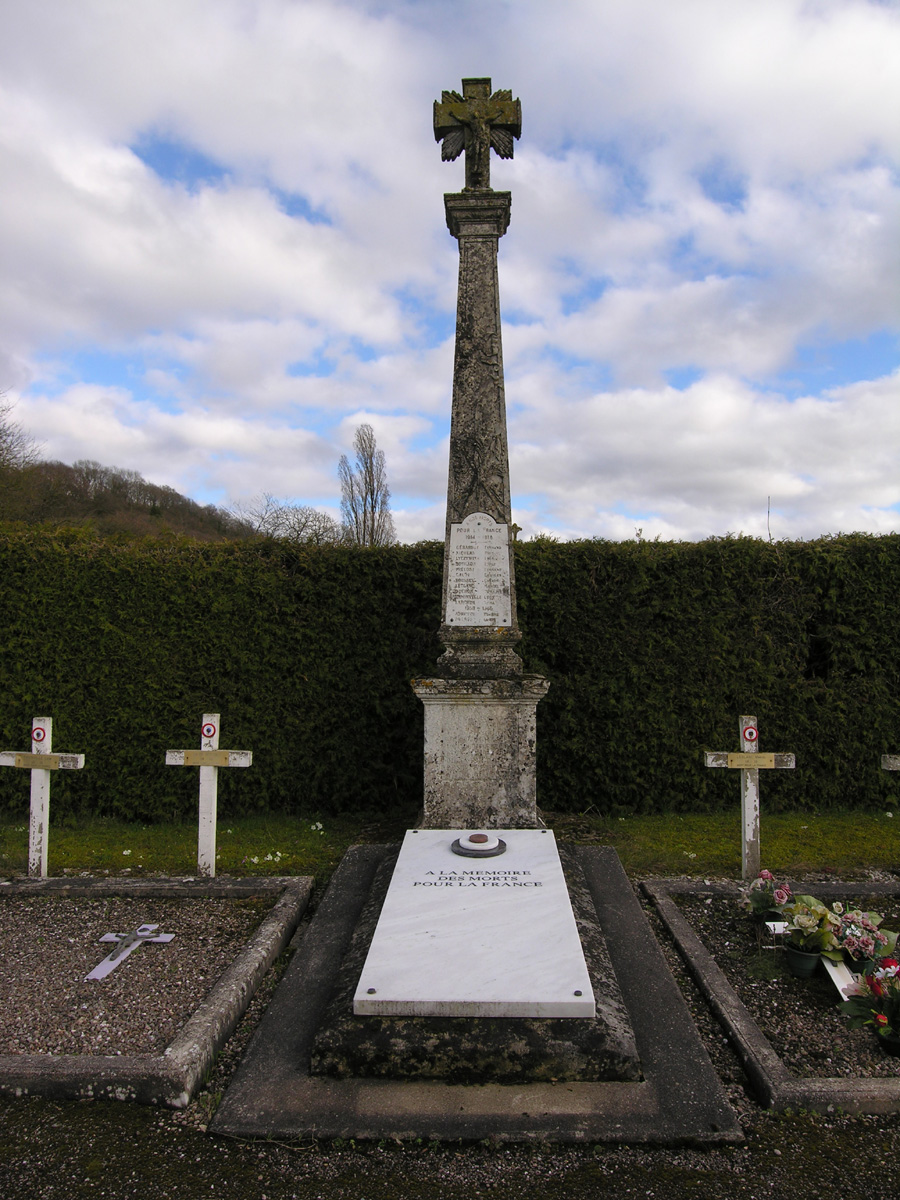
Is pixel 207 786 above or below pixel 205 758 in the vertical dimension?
below

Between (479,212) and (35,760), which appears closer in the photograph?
(35,760)

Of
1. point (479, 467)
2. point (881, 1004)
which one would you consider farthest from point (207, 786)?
point (881, 1004)

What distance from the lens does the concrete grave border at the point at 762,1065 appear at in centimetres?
258

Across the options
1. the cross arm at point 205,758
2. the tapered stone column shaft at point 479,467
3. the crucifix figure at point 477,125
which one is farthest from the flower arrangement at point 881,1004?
the crucifix figure at point 477,125

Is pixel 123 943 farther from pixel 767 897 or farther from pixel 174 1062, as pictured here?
pixel 767 897

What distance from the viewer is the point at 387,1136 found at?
241 cm

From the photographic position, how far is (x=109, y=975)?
3.50 metres

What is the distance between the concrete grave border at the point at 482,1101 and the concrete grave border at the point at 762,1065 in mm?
190

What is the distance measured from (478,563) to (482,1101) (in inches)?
124

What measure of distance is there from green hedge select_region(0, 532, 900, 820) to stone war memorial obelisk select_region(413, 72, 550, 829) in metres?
1.40

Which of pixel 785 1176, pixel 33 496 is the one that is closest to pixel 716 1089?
pixel 785 1176

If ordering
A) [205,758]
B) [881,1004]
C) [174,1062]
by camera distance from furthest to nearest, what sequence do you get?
[205,758] < [881,1004] < [174,1062]

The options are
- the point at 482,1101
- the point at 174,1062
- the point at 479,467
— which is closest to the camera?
the point at 482,1101

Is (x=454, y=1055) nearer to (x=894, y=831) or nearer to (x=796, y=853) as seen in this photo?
(x=796, y=853)
